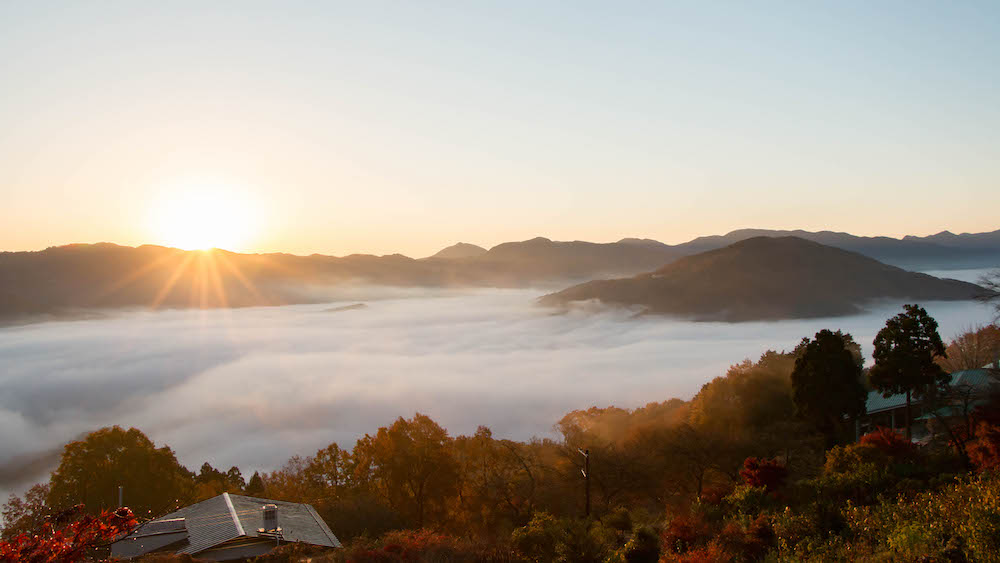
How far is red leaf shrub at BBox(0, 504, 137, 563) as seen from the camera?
7.21 metres

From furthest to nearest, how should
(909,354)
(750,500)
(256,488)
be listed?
(256,488) → (909,354) → (750,500)

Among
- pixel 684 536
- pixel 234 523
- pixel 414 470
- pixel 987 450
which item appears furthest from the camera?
pixel 414 470

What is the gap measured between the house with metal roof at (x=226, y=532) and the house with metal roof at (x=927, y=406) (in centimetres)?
3095

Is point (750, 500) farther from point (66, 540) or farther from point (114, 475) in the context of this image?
point (114, 475)

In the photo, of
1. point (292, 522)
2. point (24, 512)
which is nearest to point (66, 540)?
point (292, 522)

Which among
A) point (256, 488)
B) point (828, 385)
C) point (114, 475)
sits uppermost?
point (828, 385)

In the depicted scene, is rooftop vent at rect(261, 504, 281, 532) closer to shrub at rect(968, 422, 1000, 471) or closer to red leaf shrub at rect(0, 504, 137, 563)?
red leaf shrub at rect(0, 504, 137, 563)

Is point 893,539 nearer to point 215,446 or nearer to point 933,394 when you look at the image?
point 933,394

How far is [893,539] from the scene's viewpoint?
13805 mm

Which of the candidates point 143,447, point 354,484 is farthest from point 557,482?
point 143,447

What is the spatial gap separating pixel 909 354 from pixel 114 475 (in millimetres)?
56338

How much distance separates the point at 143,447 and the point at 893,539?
5762 cm

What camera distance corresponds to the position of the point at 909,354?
1265 inches

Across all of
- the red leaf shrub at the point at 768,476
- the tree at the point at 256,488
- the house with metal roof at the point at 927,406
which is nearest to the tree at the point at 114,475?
the tree at the point at 256,488
